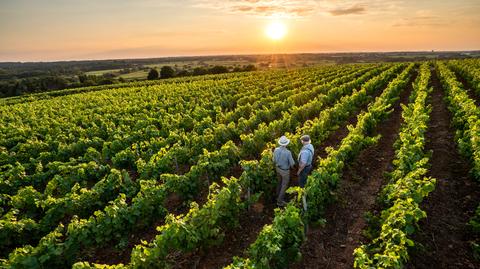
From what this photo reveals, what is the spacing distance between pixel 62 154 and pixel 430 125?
57.4ft

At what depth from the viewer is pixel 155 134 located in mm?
15508

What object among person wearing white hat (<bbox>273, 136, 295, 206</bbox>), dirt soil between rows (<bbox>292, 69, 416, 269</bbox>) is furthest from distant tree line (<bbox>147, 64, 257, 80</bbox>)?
person wearing white hat (<bbox>273, 136, 295, 206</bbox>)

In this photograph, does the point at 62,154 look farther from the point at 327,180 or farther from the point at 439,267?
the point at 439,267

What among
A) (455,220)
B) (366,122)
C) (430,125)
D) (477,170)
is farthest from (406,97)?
(455,220)

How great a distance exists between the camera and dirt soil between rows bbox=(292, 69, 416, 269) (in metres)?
7.19

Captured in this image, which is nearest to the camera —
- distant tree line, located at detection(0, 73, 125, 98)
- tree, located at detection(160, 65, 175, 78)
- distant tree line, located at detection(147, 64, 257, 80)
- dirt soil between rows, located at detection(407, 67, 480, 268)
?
dirt soil between rows, located at detection(407, 67, 480, 268)

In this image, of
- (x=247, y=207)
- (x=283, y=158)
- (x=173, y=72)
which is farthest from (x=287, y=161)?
(x=173, y=72)

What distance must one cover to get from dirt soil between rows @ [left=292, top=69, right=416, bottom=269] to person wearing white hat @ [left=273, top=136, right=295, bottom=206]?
1.33m

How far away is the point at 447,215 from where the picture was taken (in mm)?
8461

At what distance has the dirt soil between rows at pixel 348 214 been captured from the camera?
7191 millimetres

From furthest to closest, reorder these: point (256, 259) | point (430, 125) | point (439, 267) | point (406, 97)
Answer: point (406, 97)
point (430, 125)
point (439, 267)
point (256, 259)

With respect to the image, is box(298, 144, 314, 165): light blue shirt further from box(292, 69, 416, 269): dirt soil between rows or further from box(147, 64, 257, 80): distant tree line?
box(147, 64, 257, 80): distant tree line

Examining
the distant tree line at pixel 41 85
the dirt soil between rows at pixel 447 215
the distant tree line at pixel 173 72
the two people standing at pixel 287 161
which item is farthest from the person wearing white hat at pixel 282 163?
the distant tree line at pixel 173 72

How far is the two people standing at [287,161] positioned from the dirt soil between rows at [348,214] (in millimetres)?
1261
